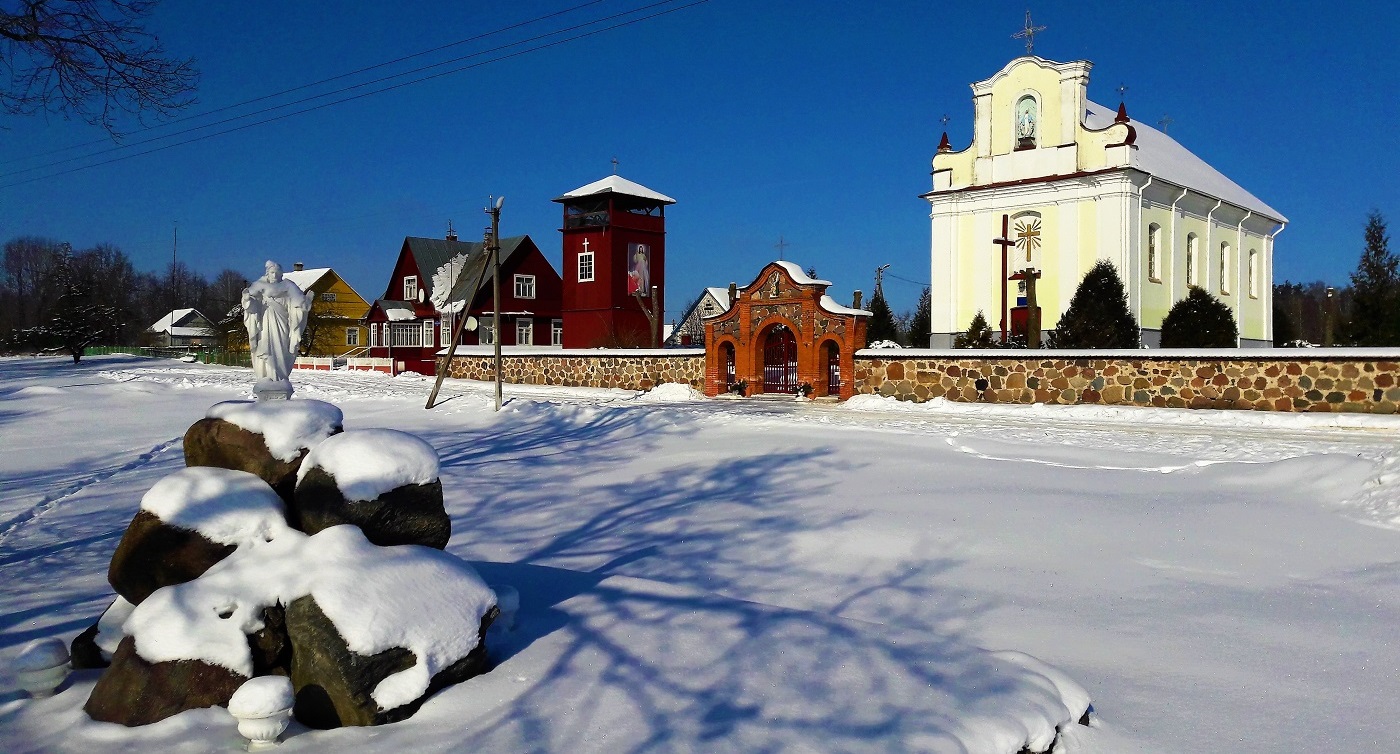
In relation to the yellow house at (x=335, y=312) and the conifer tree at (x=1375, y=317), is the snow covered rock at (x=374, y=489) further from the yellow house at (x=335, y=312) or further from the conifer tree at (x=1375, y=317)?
the yellow house at (x=335, y=312)

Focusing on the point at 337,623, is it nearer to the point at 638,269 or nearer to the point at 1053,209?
the point at 1053,209

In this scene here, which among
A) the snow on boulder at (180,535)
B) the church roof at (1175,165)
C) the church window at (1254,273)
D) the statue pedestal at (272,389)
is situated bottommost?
the snow on boulder at (180,535)

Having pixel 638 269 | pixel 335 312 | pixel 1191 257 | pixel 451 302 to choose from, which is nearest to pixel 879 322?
pixel 638 269

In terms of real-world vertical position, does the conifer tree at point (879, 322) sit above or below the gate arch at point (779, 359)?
above

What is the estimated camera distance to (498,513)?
9.44 meters

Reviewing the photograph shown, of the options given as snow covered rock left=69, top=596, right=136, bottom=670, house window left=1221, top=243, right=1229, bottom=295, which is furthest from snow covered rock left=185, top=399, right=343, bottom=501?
house window left=1221, top=243, right=1229, bottom=295

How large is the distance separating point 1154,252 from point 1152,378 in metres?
13.9

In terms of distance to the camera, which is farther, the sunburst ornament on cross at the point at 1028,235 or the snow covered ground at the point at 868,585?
→ the sunburst ornament on cross at the point at 1028,235

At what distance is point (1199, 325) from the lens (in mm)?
27688

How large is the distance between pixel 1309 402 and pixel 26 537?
66.4 feet

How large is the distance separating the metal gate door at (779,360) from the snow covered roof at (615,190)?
19.1 m

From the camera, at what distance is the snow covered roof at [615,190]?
41.3 meters

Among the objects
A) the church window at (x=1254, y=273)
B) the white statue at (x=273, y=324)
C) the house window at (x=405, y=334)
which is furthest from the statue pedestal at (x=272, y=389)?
the house window at (x=405, y=334)

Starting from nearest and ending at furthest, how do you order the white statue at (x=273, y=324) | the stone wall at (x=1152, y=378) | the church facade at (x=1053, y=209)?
the white statue at (x=273, y=324) → the stone wall at (x=1152, y=378) → the church facade at (x=1053, y=209)
